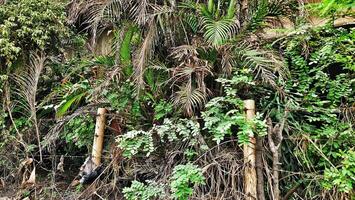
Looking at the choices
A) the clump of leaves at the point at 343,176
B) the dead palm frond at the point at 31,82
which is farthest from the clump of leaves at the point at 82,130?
the clump of leaves at the point at 343,176

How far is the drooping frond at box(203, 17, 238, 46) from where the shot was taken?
334 cm

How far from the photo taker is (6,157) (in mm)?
4625

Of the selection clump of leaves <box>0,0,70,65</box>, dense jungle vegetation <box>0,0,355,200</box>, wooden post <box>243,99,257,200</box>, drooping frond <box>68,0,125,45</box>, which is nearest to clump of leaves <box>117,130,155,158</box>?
dense jungle vegetation <box>0,0,355,200</box>

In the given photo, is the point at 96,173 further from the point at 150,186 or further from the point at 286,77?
the point at 286,77

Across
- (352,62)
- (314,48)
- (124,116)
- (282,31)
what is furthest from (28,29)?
(352,62)

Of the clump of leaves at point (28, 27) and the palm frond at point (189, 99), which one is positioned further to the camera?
the clump of leaves at point (28, 27)

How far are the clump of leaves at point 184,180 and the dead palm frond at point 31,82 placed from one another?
2537 mm

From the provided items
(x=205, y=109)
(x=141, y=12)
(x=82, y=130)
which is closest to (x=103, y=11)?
(x=141, y=12)

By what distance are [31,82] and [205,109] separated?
2.78 metres

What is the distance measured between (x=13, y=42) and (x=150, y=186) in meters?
3.18

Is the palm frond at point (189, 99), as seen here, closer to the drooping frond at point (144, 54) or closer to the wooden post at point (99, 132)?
the drooping frond at point (144, 54)

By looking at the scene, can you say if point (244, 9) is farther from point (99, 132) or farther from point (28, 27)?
point (28, 27)

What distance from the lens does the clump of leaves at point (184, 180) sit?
9.20 ft

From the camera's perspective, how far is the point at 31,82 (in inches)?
189
